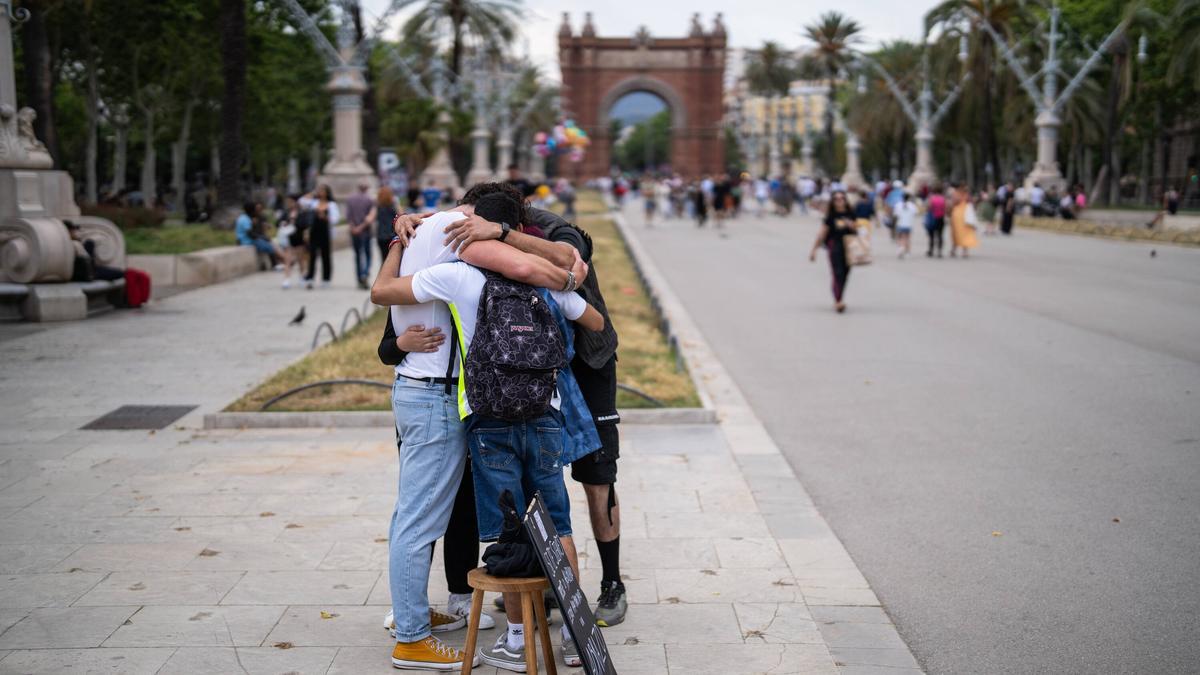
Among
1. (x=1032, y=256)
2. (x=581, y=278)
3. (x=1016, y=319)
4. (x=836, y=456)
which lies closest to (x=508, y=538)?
(x=581, y=278)

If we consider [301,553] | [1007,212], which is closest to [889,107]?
[1007,212]

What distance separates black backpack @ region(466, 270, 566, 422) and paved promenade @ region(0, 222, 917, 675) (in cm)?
118

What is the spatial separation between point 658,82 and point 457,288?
114373 millimetres

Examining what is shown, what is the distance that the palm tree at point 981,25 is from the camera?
5488 cm

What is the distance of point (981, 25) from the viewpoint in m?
53.0

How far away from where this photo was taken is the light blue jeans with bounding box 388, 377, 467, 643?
15.2 feet

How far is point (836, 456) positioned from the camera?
888cm

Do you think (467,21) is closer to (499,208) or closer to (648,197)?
(648,197)

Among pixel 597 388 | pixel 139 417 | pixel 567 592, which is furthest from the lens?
pixel 139 417

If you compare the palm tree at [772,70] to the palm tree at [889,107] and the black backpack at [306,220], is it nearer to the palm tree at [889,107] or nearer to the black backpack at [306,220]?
the palm tree at [889,107]

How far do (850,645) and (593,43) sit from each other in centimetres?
11310

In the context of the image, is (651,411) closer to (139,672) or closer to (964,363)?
(964,363)

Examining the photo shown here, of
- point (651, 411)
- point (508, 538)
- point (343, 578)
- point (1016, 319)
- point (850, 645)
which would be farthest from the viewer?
point (1016, 319)

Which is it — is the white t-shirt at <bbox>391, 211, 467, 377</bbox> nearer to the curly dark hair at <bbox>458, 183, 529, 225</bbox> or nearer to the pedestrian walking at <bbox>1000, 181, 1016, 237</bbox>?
the curly dark hair at <bbox>458, 183, 529, 225</bbox>
